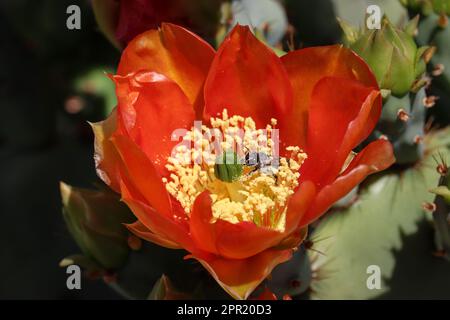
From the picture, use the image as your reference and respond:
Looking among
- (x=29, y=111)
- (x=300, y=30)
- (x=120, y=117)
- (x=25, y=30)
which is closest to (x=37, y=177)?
(x=29, y=111)

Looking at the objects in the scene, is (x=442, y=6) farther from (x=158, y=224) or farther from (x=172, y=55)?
(x=158, y=224)

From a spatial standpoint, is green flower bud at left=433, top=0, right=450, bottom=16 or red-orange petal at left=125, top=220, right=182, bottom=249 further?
green flower bud at left=433, top=0, right=450, bottom=16

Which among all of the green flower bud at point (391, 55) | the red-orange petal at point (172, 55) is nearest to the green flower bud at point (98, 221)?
the red-orange petal at point (172, 55)

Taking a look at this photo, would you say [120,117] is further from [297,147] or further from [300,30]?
[300,30]

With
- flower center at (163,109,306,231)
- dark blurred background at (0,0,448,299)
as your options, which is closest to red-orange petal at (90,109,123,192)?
flower center at (163,109,306,231)

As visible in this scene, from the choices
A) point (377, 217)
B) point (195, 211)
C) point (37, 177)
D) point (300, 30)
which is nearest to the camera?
point (195, 211)

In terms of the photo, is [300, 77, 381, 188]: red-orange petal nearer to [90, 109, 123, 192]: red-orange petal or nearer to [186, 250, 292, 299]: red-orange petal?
[186, 250, 292, 299]: red-orange petal
